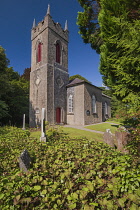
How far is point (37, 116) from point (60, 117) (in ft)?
12.5

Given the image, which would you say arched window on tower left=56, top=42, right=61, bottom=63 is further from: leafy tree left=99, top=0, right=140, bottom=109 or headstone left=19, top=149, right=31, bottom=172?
headstone left=19, top=149, right=31, bottom=172

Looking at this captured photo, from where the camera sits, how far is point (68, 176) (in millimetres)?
2477

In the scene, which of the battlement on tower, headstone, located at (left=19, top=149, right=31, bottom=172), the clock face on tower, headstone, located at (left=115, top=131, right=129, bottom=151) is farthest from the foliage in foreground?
the battlement on tower

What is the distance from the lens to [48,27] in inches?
649

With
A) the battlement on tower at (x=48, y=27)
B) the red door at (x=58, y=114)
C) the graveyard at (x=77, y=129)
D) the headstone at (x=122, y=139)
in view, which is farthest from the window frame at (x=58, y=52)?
the headstone at (x=122, y=139)

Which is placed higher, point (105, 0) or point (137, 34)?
point (105, 0)

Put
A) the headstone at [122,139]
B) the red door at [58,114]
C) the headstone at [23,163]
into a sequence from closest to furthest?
the headstone at [23,163] < the headstone at [122,139] < the red door at [58,114]

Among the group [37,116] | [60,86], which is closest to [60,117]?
[37,116]

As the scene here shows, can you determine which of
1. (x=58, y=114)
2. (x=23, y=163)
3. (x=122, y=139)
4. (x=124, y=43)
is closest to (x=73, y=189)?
(x=23, y=163)

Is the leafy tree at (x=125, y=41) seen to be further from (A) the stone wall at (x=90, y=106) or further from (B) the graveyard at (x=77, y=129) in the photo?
(A) the stone wall at (x=90, y=106)

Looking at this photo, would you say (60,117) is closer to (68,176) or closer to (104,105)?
(104,105)

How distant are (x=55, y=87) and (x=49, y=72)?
2495 mm

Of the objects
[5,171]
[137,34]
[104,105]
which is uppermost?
[137,34]

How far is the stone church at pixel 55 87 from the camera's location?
16.5 m
